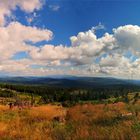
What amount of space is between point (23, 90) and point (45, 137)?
180883mm

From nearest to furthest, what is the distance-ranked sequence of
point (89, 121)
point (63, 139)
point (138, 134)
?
point (138, 134) → point (63, 139) → point (89, 121)

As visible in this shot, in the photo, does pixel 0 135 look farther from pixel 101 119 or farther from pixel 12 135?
pixel 101 119

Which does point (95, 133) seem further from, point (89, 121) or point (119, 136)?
point (89, 121)

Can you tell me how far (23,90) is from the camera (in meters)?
187

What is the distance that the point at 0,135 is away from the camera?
1021 cm

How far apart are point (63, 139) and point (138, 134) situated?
8.76 feet

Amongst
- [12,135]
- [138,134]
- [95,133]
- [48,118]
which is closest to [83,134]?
[95,133]

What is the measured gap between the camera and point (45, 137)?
31.0 feet

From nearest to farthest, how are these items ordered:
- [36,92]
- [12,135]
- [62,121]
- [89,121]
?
1. [12,135]
2. [89,121]
3. [62,121]
4. [36,92]

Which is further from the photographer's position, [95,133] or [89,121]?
[89,121]

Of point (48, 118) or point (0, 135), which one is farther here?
point (48, 118)

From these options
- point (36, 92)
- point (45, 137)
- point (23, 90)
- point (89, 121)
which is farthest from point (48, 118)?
point (23, 90)

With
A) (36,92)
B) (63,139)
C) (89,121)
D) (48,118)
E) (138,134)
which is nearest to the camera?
(138,134)

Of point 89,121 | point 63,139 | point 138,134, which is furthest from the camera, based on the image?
point 89,121
